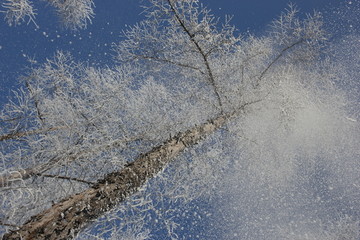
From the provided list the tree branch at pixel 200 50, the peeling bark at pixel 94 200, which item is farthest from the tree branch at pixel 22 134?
the tree branch at pixel 200 50

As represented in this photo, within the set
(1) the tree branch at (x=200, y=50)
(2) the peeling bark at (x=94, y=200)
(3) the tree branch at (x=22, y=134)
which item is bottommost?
(2) the peeling bark at (x=94, y=200)

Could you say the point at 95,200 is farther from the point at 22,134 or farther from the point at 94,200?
the point at 22,134

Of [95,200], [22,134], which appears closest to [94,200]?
[95,200]

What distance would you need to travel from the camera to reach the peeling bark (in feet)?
9.23

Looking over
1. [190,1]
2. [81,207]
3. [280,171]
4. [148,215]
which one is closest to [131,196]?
[148,215]

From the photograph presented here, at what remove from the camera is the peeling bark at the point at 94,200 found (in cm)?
281

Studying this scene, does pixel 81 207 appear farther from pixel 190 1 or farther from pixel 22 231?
pixel 190 1

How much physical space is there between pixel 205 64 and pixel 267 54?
281 centimetres

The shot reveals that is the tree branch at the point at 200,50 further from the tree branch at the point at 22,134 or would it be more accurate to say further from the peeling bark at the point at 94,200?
the tree branch at the point at 22,134

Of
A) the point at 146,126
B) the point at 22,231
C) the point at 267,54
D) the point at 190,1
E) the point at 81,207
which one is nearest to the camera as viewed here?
the point at 22,231

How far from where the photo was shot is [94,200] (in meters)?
3.46

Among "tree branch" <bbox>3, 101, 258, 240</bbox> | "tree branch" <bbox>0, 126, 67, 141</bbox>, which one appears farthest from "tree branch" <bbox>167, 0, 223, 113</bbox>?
"tree branch" <bbox>0, 126, 67, 141</bbox>

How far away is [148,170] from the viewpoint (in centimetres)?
445

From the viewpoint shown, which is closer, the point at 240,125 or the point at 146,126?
the point at 146,126
